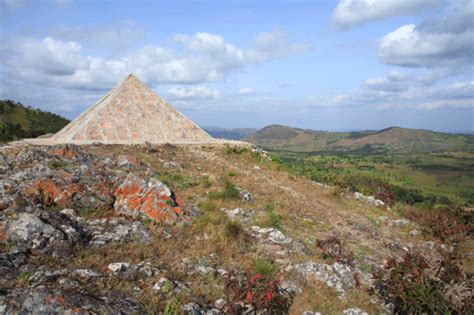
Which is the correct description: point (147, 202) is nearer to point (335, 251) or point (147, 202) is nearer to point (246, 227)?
point (246, 227)

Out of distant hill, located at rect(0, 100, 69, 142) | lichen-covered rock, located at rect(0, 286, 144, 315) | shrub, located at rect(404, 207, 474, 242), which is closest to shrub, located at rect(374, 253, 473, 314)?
shrub, located at rect(404, 207, 474, 242)

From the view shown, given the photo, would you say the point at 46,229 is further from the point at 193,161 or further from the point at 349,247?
the point at 193,161

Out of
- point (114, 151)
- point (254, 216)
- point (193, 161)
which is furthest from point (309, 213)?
point (114, 151)

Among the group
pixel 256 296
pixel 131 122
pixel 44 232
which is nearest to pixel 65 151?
pixel 131 122

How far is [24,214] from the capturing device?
25.8 ft

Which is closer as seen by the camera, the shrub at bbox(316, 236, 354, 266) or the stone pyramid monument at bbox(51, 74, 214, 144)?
the shrub at bbox(316, 236, 354, 266)

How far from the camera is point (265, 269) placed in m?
7.74

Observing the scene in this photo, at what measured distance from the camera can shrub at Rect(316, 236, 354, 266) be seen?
8.77 metres

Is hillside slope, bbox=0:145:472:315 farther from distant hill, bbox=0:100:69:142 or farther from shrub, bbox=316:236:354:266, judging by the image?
distant hill, bbox=0:100:69:142

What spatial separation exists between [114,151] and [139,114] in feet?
18.7

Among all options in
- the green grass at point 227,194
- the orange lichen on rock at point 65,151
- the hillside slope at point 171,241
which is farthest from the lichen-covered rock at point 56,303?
the orange lichen on rock at point 65,151

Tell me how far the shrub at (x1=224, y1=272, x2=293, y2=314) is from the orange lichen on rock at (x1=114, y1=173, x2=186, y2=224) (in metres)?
3.97

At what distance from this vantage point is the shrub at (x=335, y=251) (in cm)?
877

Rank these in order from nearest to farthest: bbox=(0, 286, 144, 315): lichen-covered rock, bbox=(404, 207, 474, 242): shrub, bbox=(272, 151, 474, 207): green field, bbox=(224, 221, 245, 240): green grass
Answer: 1. bbox=(0, 286, 144, 315): lichen-covered rock
2. bbox=(224, 221, 245, 240): green grass
3. bbox=(404, 207, 474, 242): shrub
4. bbox=(272, 151, 474, 207): green field
